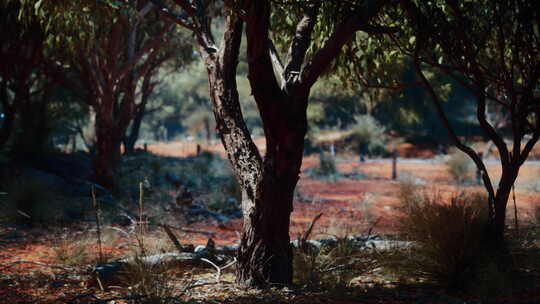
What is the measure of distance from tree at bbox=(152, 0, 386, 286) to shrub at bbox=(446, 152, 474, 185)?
13.1 meters

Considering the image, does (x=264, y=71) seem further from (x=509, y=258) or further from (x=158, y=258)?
(x=509, y=258)

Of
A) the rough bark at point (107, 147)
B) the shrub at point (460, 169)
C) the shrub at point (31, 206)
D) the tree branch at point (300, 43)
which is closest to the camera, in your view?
the tree branch at point (300, 43)

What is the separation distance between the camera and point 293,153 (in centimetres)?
457

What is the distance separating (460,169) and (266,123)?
14.0 meters

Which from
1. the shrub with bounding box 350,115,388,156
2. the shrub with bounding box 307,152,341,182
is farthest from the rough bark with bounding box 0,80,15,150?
the shrub with bounding box 350,115,388,156

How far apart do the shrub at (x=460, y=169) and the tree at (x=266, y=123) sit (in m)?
13.1

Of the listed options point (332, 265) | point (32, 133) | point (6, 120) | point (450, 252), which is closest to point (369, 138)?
point (32, 133)

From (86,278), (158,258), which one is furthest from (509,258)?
(86,278)

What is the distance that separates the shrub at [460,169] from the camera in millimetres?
16719

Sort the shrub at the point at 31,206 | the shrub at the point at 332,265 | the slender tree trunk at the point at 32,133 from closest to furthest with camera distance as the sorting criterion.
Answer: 1. the shrub at the point at 332,265
2. the shrub at the point at 31,206
3. the slender tree trunk at the point at 32,133

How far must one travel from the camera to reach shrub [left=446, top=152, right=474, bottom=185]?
54.9 feet

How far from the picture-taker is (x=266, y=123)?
4531 mm

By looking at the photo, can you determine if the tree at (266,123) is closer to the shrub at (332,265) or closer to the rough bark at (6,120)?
the shrub at (332,265)

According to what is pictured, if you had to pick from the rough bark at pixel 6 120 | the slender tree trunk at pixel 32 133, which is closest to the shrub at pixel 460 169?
the slender tree trunk at pixel 32 133
